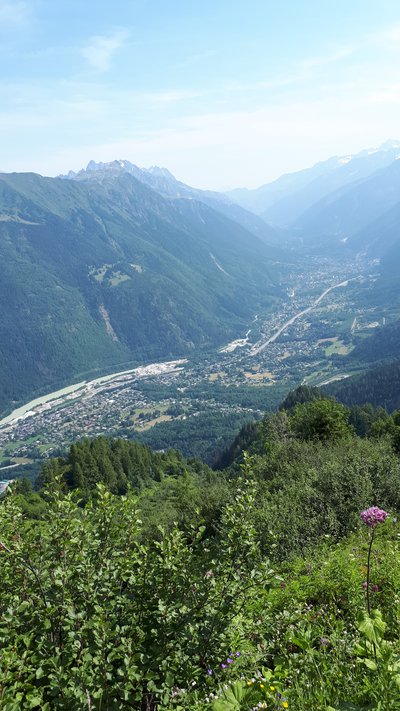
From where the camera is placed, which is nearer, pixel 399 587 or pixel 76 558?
Result: pixel 76 558

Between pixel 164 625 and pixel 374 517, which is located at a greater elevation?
pixel 374 517

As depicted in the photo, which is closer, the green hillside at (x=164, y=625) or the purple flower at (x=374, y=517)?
the green hillside at (x=164, y=625)

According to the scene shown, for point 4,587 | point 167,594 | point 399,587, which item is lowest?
point 399,587

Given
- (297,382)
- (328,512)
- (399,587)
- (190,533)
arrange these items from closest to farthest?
1. (190,533)
2. (399,587)
3. (328,512)
4. (297,382)

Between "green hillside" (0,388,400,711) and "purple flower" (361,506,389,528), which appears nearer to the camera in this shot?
"green hillside" (0,388,400,711)

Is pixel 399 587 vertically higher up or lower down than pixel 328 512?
higher up

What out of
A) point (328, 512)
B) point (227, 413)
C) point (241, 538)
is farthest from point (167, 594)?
point (227, 413)

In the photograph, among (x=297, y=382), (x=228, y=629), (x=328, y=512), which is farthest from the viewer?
(x=297, y=382)

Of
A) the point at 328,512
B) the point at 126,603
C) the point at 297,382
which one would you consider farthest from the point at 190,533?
the point at 297,382

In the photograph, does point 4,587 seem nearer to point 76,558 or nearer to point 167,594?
point 76,558
